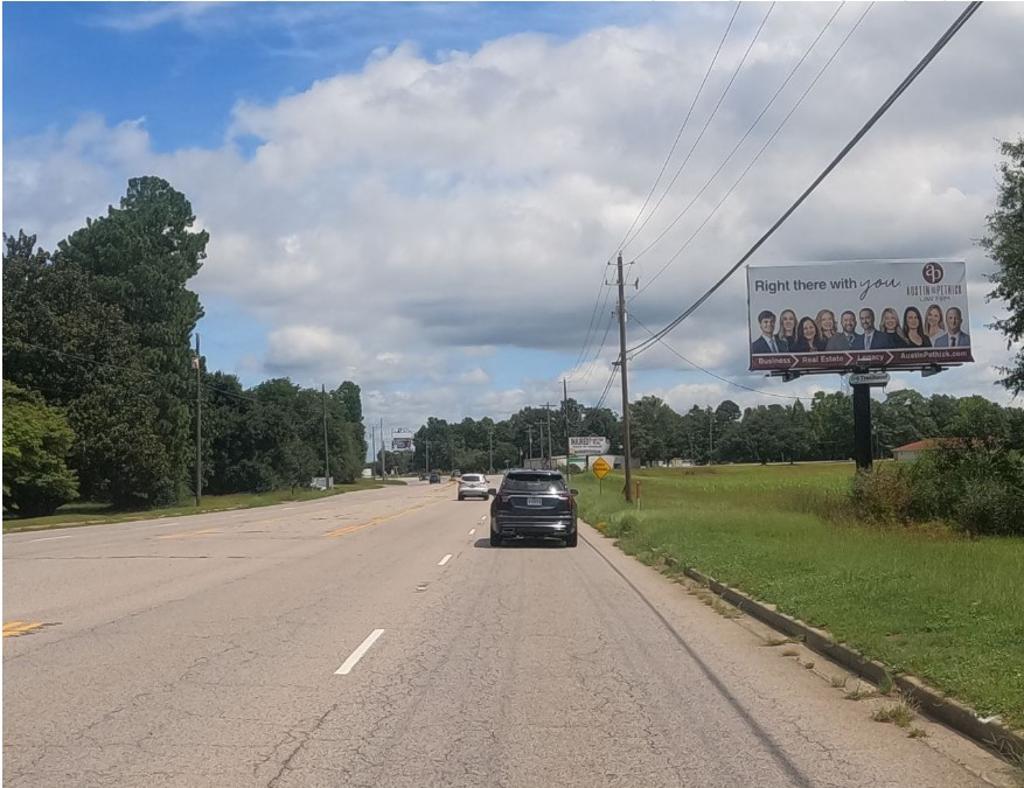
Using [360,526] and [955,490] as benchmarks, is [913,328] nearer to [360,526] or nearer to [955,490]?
[955,490]

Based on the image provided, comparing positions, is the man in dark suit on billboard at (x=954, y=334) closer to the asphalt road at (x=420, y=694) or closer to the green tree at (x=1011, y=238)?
the green tree at (x=1011, y=238)

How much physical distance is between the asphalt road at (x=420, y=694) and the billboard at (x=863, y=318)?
29609mm

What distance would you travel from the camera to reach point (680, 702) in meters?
8.28

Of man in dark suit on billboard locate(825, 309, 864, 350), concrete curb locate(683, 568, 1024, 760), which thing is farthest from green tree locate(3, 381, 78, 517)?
concrete curb locate(683, 568, 1024, 760)

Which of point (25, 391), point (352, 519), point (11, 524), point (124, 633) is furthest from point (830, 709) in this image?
point (25, 391)

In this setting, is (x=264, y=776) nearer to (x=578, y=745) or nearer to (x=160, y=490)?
(x=578, y=745)

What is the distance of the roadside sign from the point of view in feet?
142

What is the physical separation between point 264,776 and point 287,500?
70.3 meters

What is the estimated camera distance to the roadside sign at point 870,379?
43250 millimetres

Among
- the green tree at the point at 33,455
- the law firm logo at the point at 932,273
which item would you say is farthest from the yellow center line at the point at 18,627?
the law firm logo at the point at 932,273

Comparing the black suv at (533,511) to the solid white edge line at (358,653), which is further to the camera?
the black suv at (533,511)

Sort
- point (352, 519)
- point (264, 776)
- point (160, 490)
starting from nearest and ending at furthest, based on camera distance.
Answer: point (264, 776), point (352, 519), point (160, 490)

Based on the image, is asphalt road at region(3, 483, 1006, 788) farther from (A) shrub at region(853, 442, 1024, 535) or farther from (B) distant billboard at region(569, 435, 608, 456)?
(B) distant billboard at region(569, 435, 608, 456)

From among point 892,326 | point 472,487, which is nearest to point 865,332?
point 892,326
